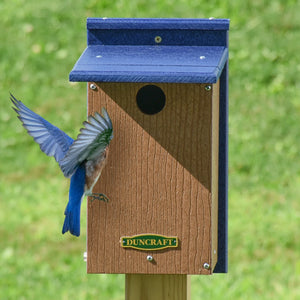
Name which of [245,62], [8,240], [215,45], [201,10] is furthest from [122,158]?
[201,10]

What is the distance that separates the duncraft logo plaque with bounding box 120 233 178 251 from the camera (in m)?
3.33

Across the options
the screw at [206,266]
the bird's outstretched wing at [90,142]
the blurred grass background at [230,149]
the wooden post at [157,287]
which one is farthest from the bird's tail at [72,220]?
the blurred grass background at [230,149]

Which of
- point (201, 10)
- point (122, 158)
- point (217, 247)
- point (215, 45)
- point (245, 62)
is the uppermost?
point (201, 10)

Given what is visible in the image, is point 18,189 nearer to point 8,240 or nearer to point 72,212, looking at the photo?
point 8,240

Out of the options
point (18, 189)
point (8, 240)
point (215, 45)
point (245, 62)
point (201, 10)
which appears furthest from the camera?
point (201, 10)

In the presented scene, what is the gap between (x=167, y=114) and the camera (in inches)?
129

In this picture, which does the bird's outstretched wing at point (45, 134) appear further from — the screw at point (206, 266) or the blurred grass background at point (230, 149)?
the blurred grass background at point (230, 149)

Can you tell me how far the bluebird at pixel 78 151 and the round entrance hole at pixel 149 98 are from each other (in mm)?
377

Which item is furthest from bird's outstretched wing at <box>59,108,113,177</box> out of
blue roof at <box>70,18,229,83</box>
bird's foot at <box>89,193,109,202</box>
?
blue roof at <box>70,18,229,83</box>

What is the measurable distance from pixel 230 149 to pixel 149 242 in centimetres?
452

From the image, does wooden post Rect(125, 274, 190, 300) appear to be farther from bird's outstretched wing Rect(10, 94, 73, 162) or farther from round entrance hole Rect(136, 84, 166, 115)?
round entrance hole Rect(136, 84, 166, 115)

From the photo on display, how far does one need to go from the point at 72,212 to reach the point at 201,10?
6.29 metres

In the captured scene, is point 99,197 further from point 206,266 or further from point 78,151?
point 206,266

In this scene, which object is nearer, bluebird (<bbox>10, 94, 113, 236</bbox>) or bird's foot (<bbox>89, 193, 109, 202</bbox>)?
bluebird (<bbox>10, 94, 113, 236</bbox>)
